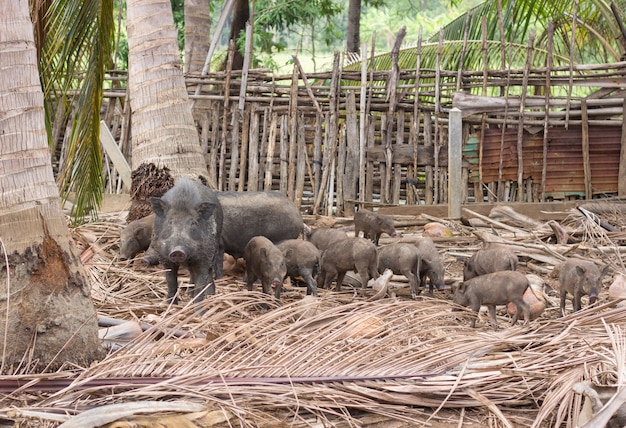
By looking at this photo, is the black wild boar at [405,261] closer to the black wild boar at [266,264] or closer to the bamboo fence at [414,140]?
the black wild boar at [266,264]

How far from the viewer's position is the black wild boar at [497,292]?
19.1ft

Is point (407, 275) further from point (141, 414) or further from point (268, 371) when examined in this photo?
point (141, 414)

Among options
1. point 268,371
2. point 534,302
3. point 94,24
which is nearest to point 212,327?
point 268,371

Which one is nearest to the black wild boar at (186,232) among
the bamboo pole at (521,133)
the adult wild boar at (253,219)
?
the adult wild boar at (253,219)

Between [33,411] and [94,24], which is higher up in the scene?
[94,24]

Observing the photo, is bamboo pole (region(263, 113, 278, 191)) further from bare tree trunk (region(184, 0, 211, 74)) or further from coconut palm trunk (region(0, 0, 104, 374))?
coconut palm trunk (region(0, 0, 104, 374))

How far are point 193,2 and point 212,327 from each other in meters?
11.6

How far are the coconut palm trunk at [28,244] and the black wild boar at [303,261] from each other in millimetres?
2852

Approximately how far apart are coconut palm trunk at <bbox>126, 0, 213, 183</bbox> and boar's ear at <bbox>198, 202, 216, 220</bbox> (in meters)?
1.83

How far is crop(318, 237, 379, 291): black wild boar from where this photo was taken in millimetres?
6664

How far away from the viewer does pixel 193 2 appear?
14.9 metres

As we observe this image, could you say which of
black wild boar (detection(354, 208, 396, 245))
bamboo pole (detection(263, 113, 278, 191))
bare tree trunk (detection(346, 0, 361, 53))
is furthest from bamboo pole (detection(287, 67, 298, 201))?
bare tree trunk (detection(346, 0, 361, 53))

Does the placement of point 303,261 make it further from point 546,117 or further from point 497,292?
point 546,117

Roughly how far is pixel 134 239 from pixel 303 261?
145 centimetres
